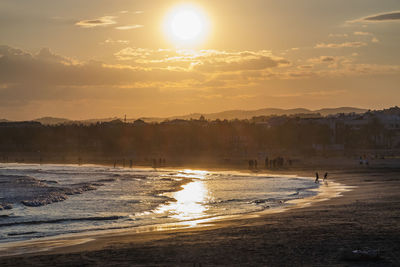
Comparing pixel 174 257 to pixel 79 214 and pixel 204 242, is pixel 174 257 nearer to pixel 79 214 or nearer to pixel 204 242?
pixel 204 242

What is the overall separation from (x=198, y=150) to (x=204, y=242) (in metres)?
111

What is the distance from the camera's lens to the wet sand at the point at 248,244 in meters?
13.9

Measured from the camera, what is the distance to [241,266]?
1326 cm

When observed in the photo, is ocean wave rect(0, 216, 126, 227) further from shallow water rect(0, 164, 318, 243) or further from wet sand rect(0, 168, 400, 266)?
wet sand rect(0, 168, 400, 266)

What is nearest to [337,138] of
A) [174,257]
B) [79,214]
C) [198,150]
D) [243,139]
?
[243,139]

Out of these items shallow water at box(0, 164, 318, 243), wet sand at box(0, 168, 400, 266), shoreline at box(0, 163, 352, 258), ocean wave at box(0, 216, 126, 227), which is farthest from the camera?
ocean wave at box(0, 216, 126, 227)

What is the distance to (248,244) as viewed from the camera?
53.0 feet

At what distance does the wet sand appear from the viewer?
1395 cm

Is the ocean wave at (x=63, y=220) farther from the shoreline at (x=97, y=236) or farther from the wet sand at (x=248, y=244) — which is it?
the wet sand at (x=248, y=244)

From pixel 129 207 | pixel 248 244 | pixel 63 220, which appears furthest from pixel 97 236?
pixel 129 207

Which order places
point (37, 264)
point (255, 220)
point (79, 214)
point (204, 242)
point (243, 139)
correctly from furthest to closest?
point (243, 139) → point (79, 214) → point (255, 220) → point (204, 242) → point (37, 264)

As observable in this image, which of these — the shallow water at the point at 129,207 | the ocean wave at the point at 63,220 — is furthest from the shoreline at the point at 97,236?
the ocean wave at the point at 63,220

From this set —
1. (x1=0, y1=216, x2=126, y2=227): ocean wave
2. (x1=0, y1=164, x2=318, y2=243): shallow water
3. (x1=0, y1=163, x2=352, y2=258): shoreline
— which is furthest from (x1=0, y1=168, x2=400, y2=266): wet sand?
(x1=0, y1=216, x2=126, y2=227): ocean wave

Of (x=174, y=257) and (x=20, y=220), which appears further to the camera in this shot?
(x=20, y=220)
